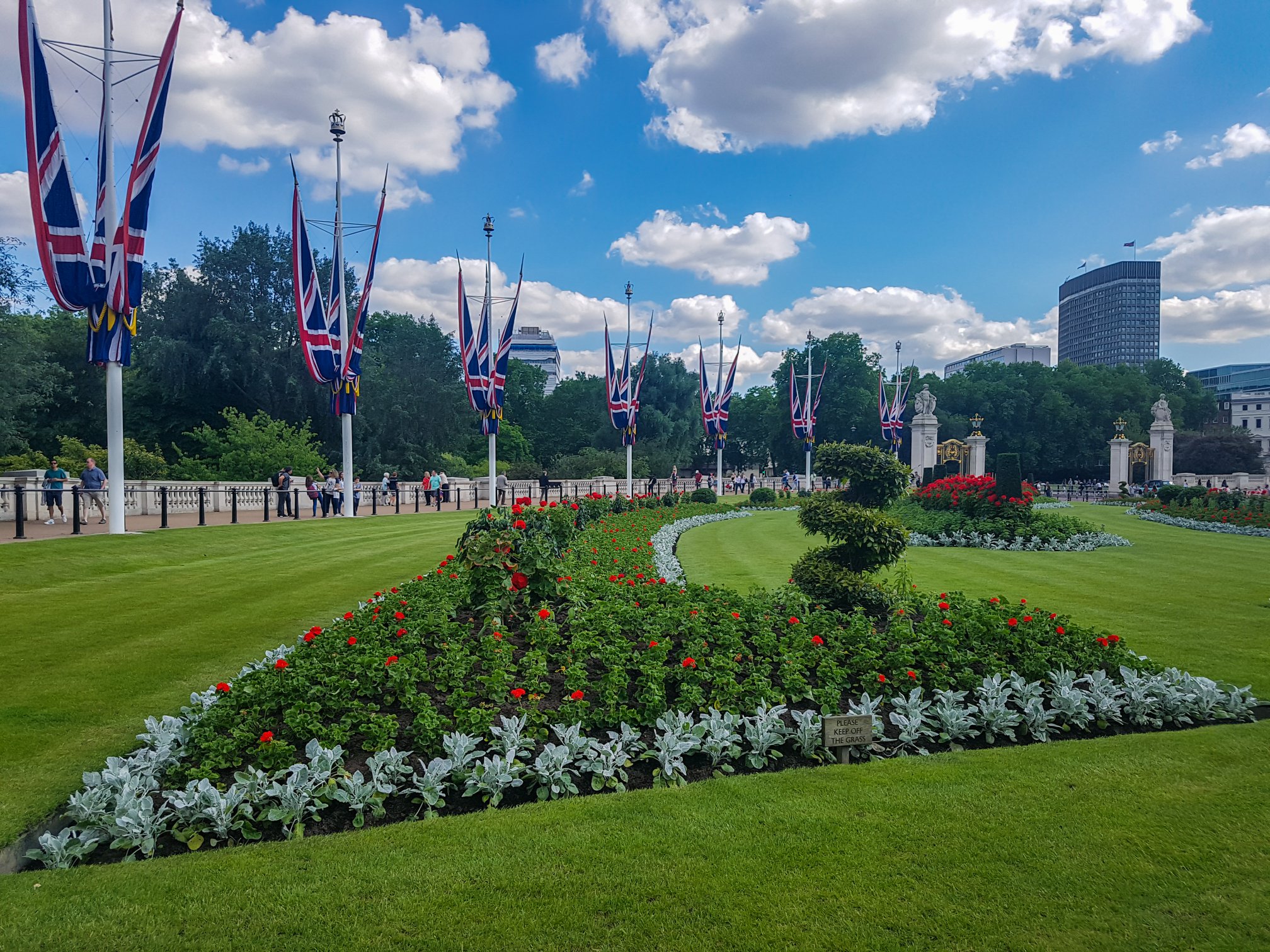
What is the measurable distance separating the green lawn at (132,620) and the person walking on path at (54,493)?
3.84m

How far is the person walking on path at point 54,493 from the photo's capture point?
15891 mm

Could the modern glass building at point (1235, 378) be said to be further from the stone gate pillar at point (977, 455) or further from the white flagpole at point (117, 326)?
the white flagpole at point (117, 326)

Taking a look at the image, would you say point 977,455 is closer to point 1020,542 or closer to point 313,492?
point 1020,542

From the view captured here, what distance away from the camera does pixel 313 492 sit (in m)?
24.0

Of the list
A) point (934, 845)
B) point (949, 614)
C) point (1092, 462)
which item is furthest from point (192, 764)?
point (1092, 462)

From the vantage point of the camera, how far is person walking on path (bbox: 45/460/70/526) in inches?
626

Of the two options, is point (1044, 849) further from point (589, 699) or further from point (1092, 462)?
point (1092, 462)

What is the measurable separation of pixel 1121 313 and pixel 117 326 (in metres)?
188

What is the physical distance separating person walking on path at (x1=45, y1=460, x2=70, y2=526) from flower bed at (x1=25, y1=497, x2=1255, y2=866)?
13.3 metres

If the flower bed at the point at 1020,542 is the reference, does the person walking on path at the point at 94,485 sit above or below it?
above

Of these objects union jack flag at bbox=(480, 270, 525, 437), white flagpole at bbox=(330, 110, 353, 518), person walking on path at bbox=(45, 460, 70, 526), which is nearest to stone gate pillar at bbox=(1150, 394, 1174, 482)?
union jack flag at bbox=(480, 270, 525, 437)

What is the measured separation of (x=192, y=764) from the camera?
4.25 m

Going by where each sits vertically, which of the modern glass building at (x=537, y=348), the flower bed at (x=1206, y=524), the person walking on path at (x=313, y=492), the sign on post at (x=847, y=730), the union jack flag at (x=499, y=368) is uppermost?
the modern glass building at (x=537, y=348)

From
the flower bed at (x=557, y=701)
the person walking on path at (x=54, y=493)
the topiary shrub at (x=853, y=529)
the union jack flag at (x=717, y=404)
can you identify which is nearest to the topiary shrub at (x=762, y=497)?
the union jack flag at (x=717, y=404)
